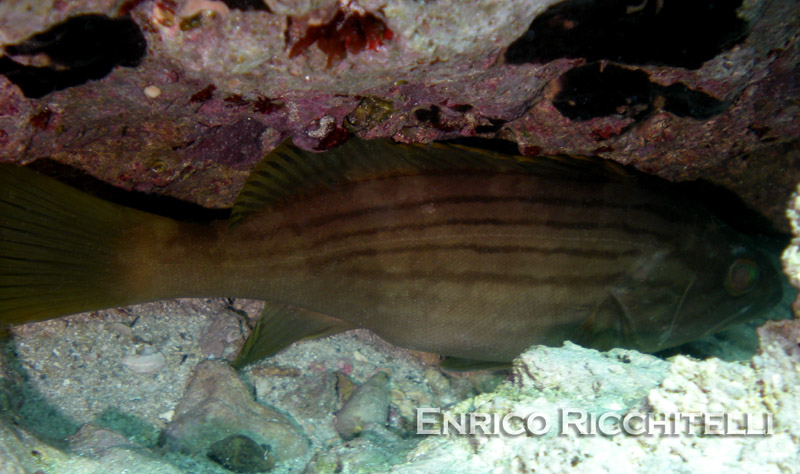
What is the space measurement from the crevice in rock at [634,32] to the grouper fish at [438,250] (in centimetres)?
70

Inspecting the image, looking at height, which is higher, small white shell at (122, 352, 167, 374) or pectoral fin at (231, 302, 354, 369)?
pectoral fin at (231, 302, 354, 369)

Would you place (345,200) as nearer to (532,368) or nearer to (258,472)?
(532,368)

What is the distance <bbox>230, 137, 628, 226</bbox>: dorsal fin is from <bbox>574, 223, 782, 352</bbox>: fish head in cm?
108

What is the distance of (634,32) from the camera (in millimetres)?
2020

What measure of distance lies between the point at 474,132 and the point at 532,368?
4.83 ft

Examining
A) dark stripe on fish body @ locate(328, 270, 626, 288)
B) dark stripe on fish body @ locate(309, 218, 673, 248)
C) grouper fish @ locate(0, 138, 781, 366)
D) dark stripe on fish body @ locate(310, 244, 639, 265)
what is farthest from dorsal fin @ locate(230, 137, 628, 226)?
dark stripe on fish body @ locate(328, 270, 626, 288)

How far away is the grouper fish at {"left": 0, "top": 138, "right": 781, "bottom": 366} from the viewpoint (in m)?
2.54

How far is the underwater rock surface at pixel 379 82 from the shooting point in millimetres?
1704

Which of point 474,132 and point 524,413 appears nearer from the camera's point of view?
point 524,413

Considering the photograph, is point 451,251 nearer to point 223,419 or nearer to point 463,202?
point 463,202

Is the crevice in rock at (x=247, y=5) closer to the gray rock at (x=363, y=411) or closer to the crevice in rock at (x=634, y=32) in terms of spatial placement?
the crevice in rock at (x=634, y=32)

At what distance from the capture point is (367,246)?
2623 millimetres

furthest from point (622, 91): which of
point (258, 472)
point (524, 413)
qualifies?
point (258, 472)

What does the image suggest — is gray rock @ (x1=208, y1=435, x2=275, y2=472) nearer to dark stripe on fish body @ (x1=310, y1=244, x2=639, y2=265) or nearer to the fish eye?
dark stripe on fish body @ (x1=310, y1=244, x2=639, y2=265)
